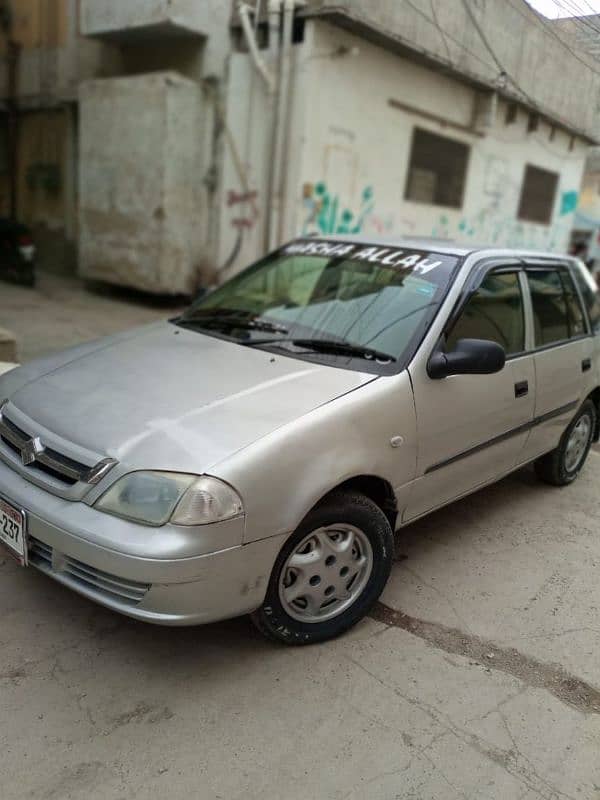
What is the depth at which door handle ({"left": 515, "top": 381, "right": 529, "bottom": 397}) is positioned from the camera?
3.56 meters

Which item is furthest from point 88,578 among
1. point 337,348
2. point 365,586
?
point 337,348

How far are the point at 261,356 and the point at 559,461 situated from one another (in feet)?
7.84

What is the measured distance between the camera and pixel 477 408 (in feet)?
10.7

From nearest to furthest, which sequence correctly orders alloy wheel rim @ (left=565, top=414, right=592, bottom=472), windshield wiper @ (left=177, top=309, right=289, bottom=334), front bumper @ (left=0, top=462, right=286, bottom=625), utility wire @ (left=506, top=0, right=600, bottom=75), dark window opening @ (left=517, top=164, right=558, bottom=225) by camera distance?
front bumper @ (left=0, top=462, right=286, bottom=625), windshield wiper @ (left=177, top=309, right=289, bottom=334), alloy wheel rim @ (left=565, top=414, right=592, bottom=472), utility wire @ (left=506, top=0, right=600, bottom=75), dark window opening @ (left=517, top=164, right=558, bottom=225)

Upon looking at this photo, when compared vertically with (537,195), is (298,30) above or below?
above

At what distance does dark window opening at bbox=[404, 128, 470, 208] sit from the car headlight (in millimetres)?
8947

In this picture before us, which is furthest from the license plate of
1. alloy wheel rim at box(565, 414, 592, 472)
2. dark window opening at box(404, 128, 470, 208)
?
dark window opening at box(404, 128, 470, 208)

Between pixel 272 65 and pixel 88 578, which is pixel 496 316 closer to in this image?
pixel 88 578

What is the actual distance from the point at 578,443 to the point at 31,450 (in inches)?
143

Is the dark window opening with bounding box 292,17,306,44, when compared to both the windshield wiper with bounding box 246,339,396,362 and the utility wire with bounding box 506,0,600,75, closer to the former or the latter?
the utility wire with bounding box 506,0,600,75

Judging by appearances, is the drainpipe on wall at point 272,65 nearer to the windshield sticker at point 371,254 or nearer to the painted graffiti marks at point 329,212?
the painted graffiti marks at point 329,212

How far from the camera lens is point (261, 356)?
10.2ft

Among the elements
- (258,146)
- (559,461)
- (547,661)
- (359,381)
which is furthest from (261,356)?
(258,146)

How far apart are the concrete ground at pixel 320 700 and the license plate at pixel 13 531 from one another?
379 mm
